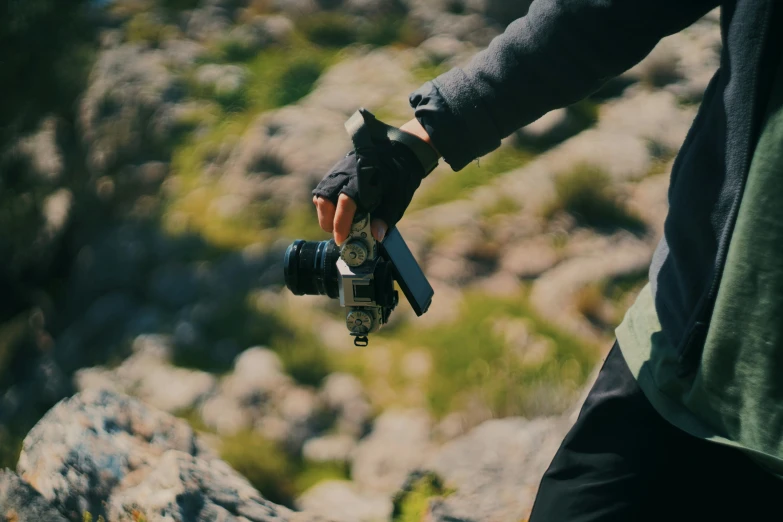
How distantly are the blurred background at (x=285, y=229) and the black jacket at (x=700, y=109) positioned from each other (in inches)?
68.4

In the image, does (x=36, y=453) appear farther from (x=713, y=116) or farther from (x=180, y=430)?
(x=713, y=116)

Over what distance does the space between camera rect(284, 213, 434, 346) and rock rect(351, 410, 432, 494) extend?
7.37ft

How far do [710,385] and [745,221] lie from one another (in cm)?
34

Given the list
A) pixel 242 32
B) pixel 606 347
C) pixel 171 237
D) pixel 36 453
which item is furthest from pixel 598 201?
pixel 242 32

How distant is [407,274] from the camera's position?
6.14 feet

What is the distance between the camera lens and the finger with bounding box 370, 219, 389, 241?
178 cm

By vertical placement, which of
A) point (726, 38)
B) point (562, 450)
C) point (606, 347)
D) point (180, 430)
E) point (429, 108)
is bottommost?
point (606, 347)

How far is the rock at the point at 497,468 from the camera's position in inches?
120

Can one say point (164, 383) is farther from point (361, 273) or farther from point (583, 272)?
point (361, 273)

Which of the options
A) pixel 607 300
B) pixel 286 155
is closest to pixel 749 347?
pixel 607 300

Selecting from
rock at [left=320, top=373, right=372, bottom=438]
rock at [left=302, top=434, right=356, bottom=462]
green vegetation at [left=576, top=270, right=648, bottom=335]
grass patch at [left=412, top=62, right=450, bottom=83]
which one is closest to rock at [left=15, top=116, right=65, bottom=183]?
grass patch at [left=412, top=62, right=450, bottom=83]

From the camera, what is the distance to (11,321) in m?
6.50

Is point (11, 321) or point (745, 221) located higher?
point (745, 221)

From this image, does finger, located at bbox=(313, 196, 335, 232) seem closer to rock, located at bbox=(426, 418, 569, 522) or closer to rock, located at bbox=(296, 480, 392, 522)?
rock, located at bbox=(426, 418, 569, 522)
